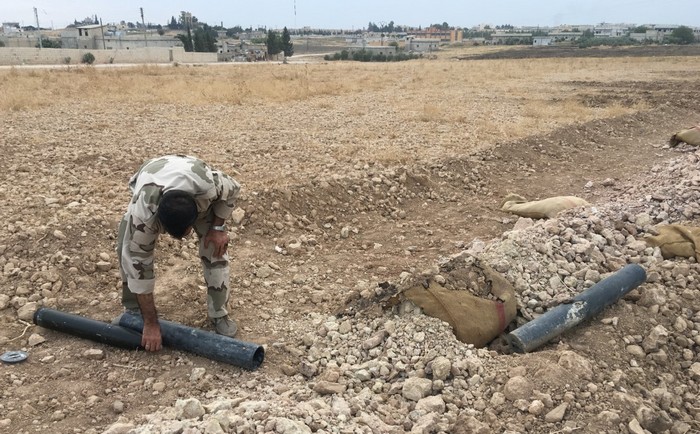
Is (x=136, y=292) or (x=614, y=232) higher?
(x=136, y=292)

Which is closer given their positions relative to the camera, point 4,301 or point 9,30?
point 4,301

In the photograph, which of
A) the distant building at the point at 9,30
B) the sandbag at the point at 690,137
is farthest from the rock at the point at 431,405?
the distant building at the point at 9,30

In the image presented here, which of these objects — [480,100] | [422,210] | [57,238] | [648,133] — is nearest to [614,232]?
[422,210]

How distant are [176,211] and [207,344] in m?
0.87

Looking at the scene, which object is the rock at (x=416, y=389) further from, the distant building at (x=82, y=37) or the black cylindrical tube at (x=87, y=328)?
the distant building at (x=82, y=37)

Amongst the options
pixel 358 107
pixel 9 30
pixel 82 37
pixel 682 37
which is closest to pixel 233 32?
pixel 9 30

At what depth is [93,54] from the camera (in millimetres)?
38438

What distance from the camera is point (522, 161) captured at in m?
8.27

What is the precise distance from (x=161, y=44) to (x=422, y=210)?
66.6m

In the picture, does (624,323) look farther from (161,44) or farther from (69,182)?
(161,44)

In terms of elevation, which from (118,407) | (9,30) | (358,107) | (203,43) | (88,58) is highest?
(9,30)

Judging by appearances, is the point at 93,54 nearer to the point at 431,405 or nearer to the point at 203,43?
the point at 203,43

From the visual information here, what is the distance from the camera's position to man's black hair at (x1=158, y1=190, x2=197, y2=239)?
2641mm

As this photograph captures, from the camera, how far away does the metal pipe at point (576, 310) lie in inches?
127
